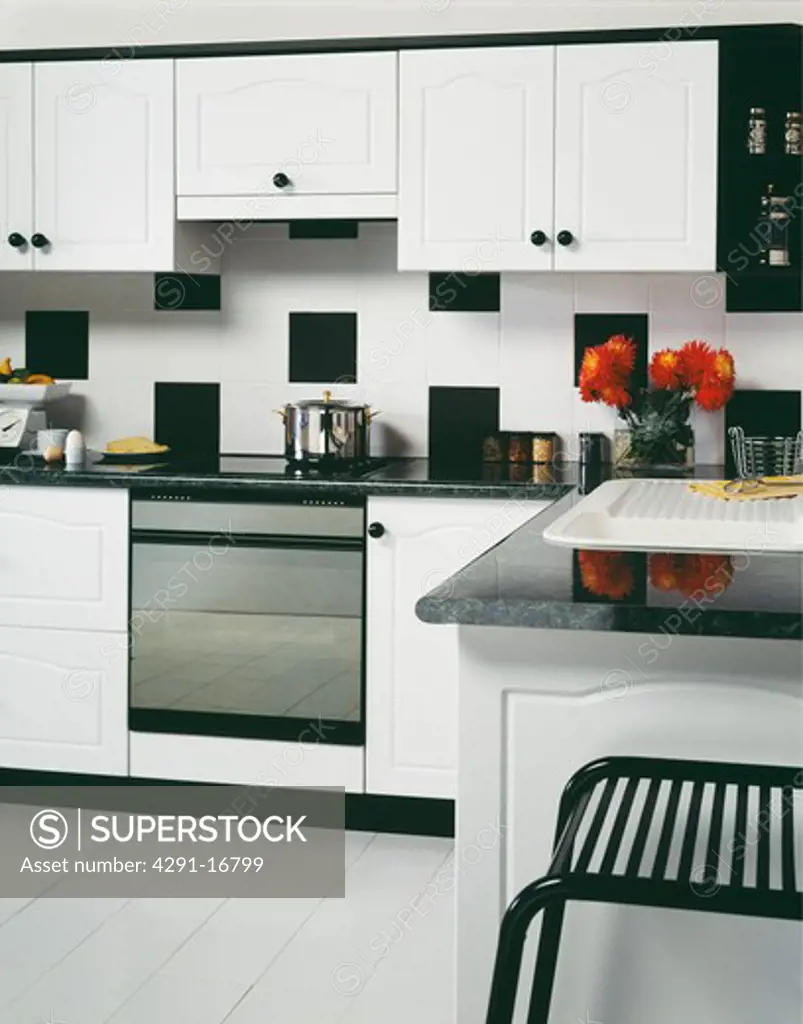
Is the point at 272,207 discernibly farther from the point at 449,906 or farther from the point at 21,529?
the point at 449,906

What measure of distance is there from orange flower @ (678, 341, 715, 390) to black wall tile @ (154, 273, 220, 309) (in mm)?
1338

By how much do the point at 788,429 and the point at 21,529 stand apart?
2019mm

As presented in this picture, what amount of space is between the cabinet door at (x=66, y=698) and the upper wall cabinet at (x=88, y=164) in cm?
99

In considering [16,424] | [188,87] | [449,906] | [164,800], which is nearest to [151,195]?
[188,87]

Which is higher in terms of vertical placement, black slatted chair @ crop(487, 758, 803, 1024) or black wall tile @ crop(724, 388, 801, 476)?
black wall tile @ crop(724, 388, 801, 476)

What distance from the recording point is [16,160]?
395 cm

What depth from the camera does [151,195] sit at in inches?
152

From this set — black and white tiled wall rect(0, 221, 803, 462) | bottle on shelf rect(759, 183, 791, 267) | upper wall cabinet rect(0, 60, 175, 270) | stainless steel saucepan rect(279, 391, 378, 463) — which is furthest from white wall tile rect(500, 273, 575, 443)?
upper wall cabinet rect(0, 60, 175, 270)

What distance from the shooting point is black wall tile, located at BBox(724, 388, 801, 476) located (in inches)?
155

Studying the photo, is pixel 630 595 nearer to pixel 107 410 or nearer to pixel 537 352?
pixel 537 352

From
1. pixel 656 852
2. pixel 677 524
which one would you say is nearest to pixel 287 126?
pixel 677 524

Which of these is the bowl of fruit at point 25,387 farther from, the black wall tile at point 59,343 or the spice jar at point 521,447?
the spice jar at point 521,447

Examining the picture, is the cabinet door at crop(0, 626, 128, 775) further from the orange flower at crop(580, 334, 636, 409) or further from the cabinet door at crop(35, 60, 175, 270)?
the orange flower at crop(580, 334, 636, 409)

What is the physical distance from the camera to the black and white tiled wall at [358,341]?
3980 millimetres
